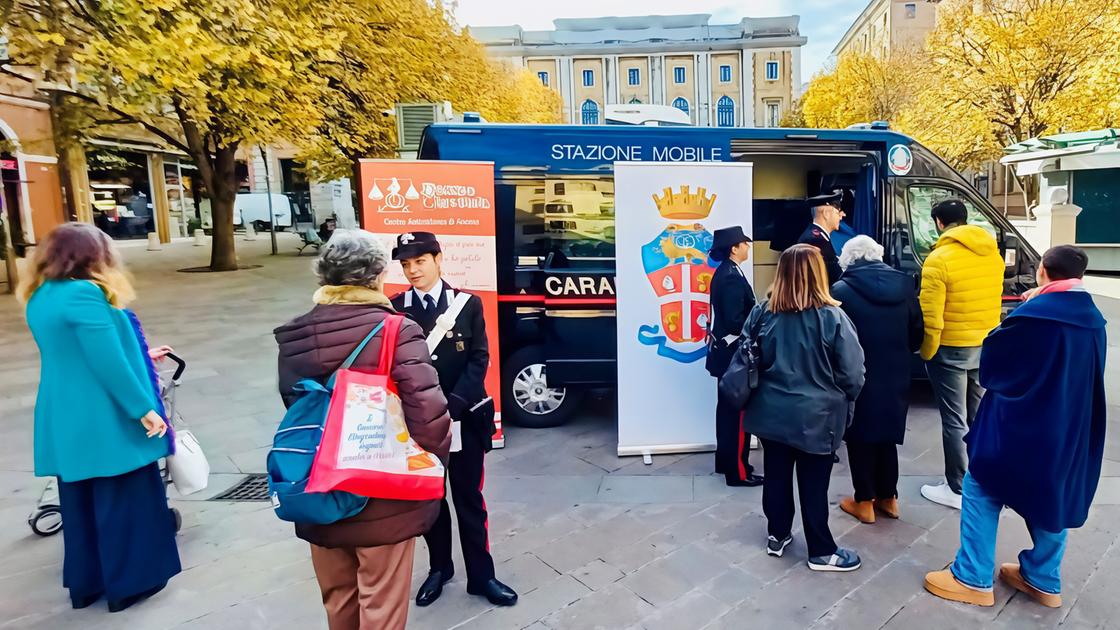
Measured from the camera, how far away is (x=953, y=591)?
10.5ft

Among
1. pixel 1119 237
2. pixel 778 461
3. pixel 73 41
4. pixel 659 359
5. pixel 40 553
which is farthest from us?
pixel 1119 237

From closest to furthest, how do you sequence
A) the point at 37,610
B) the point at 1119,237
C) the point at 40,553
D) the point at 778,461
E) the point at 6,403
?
1. the point at 37,610
2. the point at 778,461
3. the point at 40,553
4. the point at 6,403
5. the point at 1119,237

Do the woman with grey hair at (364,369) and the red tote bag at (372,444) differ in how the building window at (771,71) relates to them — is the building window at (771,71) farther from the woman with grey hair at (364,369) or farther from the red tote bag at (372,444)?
the red tote bag at (372,444)

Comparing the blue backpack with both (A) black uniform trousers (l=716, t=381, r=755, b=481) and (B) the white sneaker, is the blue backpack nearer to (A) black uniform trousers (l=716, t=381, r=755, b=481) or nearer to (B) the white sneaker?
(A) black uniform trousers (l=716, t=381, r=755, b=481)

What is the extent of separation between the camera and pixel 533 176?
5.67 metres

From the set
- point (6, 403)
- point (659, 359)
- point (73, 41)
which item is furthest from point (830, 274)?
point (73, 41)

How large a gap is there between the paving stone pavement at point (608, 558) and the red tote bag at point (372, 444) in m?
1.14

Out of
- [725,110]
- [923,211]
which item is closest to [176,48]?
[923,211]

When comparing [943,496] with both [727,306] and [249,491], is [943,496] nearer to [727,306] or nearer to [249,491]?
[727,306]

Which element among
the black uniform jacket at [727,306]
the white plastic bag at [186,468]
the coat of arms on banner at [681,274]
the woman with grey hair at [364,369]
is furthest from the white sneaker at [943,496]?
the white plastic bag at [186,468]

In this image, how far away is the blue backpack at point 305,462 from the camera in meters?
2.20

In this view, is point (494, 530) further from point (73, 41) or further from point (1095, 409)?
point (73, 41)

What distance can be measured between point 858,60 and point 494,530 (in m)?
31.0

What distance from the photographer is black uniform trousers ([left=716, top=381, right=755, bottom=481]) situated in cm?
461
